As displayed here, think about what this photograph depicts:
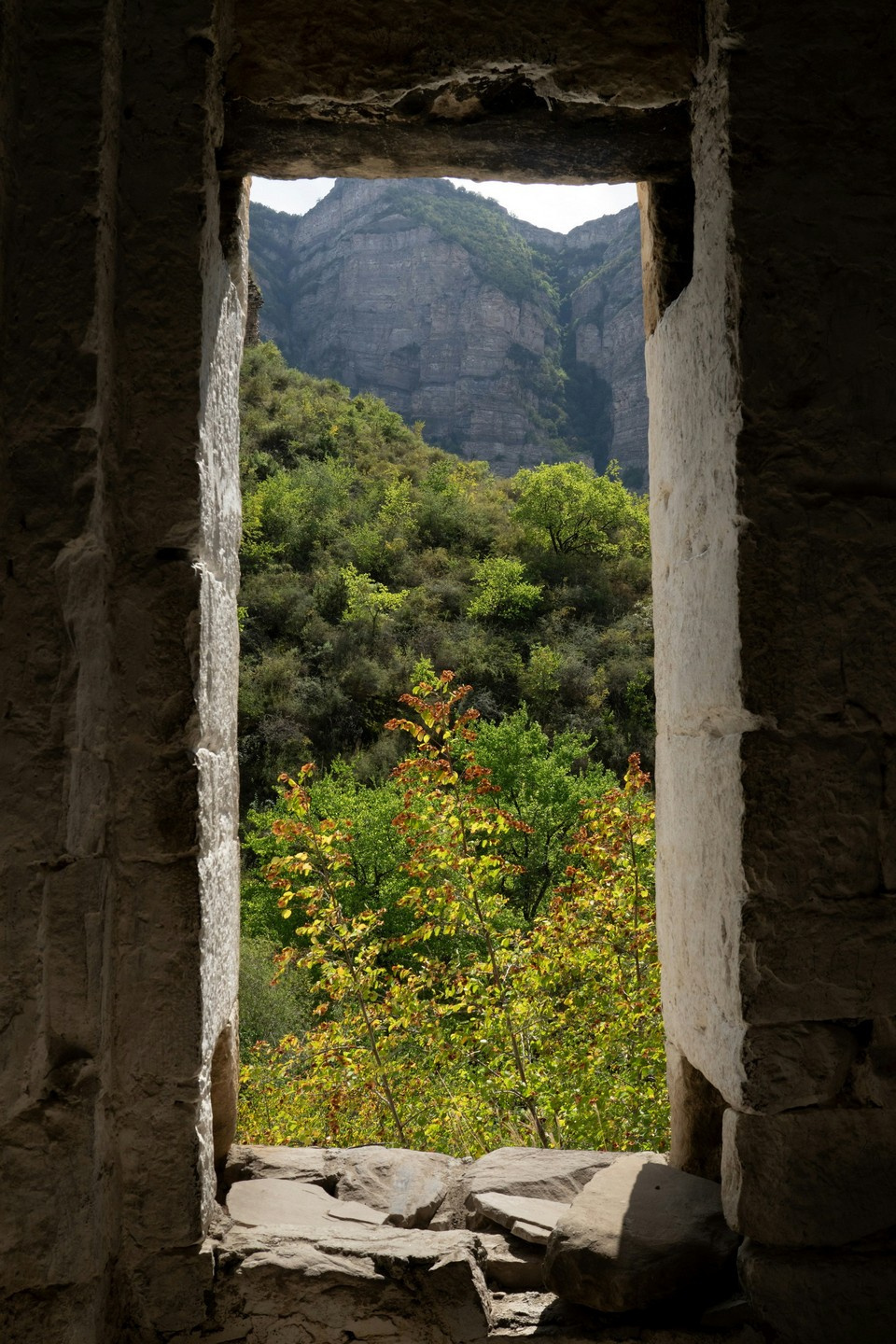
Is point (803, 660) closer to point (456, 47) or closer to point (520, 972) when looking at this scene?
point (456, 47)

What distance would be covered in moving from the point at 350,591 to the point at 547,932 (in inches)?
660

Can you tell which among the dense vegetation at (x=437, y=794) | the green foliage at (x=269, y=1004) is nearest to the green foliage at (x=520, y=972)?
the dense vegetation at (x=437, y=794)

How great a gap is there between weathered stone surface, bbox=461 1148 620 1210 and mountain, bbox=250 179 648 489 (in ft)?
209

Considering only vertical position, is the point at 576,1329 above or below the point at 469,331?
below

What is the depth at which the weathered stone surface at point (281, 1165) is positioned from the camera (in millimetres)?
2129

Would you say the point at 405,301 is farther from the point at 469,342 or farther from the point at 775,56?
the point at 775,56

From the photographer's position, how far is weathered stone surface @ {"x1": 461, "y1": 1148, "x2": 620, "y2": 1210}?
86.7 inches

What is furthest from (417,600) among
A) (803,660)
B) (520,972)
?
(803,660)

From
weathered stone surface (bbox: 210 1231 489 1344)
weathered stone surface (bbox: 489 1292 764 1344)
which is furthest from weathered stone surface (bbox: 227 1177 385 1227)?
weathered stone surface (bbox: 489 1292 764 1344)

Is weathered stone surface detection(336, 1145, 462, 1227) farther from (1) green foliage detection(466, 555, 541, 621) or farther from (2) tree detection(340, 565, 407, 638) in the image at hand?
(1) green foliage detection(466, 555, 541, 621)

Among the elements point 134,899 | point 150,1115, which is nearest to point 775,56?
point 134,899

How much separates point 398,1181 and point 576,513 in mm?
22595

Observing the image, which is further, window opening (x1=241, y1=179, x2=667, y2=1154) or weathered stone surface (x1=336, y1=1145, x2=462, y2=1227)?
window opening (x1=241, y1=179, x2=667, y2=1154)

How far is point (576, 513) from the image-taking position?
943 inches
